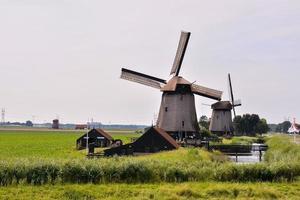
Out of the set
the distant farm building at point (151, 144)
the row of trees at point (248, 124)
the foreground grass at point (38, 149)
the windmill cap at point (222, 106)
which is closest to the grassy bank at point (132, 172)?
the foreground grass at point (38, 149)

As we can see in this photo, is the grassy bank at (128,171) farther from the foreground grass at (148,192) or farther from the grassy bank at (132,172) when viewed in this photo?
the foreground grass at (148,192)

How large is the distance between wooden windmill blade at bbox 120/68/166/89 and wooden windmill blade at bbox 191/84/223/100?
151 inches

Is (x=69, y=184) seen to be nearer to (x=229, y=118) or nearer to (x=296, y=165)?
(x=296, y=165)

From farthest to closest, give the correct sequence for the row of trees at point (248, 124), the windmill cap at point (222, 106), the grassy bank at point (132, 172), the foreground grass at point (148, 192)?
the row of trees at point (248, 124)
the windmill cap at point (222, 106)
the grassy bank at point (132, 172)
the foreground grass at point (148, 192)

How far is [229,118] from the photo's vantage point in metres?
79.8

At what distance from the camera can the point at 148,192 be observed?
18.7 m

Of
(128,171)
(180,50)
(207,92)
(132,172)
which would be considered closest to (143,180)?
(132,172)

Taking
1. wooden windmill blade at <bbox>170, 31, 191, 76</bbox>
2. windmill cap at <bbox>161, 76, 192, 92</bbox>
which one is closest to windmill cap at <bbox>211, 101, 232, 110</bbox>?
wooden windmill blade at <bbox>170, 31, 191, 76</bbox>

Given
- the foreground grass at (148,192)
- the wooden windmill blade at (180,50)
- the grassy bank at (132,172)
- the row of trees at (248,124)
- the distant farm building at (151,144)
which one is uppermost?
the wooden windmill blade at (180,50)

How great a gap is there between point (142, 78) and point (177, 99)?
15.8ft

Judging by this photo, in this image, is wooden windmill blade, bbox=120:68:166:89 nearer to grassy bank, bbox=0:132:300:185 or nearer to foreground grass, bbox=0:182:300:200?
grassy bank, bbox=0:132:300:185

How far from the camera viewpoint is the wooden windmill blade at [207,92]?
5495 centimetres

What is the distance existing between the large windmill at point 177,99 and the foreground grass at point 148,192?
32.1 meters

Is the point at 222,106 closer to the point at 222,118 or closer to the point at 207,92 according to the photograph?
the point at 222,118
